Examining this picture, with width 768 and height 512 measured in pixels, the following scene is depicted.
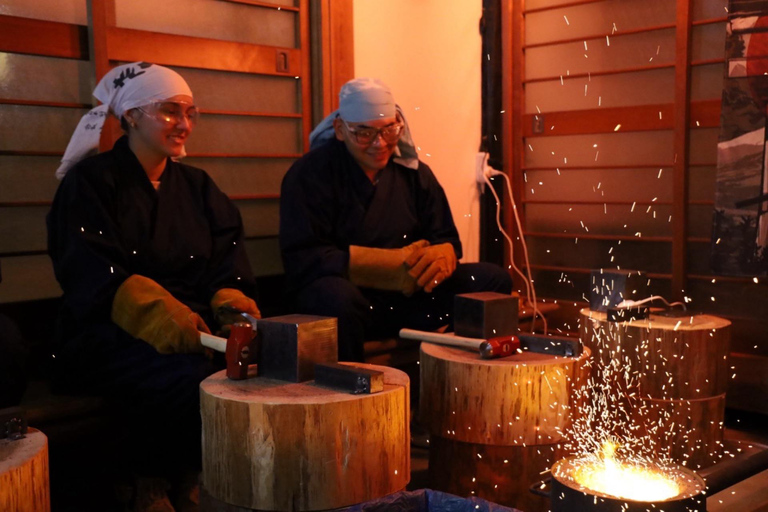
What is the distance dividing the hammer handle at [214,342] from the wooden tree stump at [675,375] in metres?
1.55

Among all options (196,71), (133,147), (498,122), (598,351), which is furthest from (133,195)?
(498,122)

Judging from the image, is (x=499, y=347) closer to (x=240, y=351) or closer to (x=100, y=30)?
(x=240, y=351)

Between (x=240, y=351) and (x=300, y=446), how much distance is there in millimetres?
381

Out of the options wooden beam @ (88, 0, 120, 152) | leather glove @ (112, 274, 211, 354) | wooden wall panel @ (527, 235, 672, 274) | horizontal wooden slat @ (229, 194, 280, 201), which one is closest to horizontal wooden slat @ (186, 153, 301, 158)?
horizontal wooden slat @ (229, 194, 280, 201)

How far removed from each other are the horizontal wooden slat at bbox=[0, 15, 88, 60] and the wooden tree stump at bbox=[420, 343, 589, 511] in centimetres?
205

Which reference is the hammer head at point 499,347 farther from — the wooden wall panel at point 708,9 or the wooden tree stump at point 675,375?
the wooden wall panel at point 708,9

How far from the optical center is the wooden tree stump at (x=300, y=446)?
2182 mm

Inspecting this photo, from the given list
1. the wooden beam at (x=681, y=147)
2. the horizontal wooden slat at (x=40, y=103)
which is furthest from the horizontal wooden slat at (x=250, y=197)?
the wooden beam at (x=681, y=147)

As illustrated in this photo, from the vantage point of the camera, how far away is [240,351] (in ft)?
7.98

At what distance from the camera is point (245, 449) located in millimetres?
2219

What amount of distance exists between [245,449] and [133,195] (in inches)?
55.4

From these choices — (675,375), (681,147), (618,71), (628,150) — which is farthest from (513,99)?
(675,375)

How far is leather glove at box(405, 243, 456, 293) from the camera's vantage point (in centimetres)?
383

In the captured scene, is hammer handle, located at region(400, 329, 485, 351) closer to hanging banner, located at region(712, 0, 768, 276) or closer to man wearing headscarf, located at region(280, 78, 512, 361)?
man wearing headscarf, located at region(280, 78, 512, 361)
